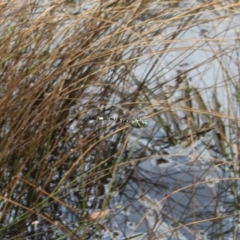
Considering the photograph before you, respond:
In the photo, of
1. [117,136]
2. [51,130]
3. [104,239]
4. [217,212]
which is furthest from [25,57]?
[217,212]

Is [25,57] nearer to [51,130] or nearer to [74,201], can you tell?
[51,130]

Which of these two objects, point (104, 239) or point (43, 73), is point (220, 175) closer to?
point (104, 239)

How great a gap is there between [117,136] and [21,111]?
1.20 ft

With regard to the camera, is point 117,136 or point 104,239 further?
point 117,136

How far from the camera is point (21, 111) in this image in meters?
1.70

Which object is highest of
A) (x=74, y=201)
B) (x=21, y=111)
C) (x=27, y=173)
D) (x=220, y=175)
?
(x=21, y=111)

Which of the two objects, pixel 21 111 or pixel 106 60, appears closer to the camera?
pixel 21 111

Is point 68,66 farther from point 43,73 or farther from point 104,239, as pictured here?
point 104,239

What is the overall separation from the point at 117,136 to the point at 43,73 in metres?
0.31

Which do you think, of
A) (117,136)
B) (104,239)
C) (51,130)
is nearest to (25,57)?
(51,130)

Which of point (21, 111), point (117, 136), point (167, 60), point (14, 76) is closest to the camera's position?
point (21, 111)

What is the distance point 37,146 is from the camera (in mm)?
1698

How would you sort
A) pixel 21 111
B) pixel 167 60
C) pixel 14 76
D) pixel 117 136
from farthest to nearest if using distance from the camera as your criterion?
1. pixel 167 60
2. pixel 117 136
3. pixel 14 76
4. pixel 21 111

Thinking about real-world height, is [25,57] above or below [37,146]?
above
